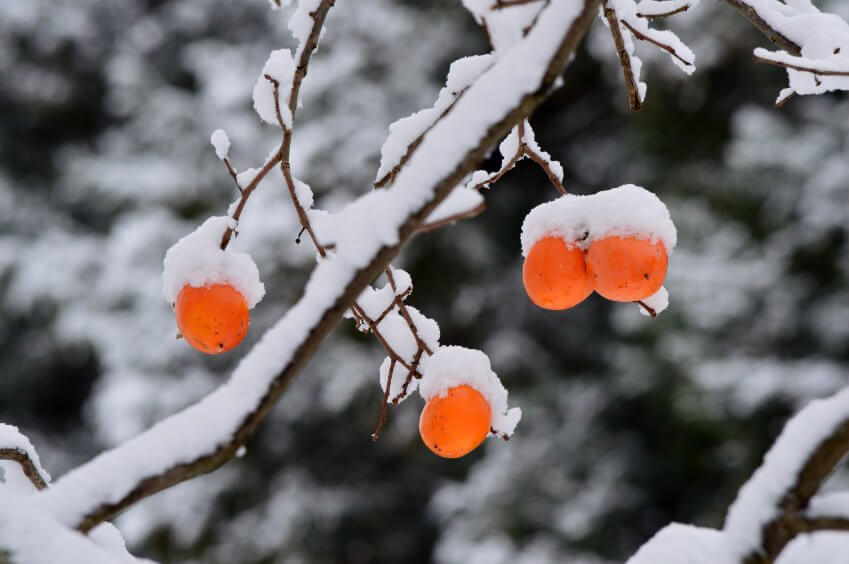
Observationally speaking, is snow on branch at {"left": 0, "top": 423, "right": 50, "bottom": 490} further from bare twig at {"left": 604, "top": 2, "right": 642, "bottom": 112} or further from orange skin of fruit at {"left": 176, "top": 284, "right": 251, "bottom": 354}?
bare twig at {"left": 604, "top": 2, "right": 642, "bottom": 112}

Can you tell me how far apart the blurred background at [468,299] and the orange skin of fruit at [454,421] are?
9.36 ft

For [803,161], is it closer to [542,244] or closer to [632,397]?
[632,397]

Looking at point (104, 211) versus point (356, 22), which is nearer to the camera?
point (356, 22)

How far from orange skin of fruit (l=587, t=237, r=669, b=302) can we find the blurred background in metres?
2.85

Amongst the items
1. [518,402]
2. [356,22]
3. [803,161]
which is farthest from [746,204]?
[356,22]

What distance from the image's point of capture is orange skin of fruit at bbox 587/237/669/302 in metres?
0.72

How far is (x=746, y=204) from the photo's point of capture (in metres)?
3.55

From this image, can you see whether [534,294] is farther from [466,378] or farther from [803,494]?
[803,494]

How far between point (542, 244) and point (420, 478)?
3.76 m

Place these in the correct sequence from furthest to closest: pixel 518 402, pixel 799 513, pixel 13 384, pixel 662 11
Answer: pixel 13 384 → pixel 518 402 → pixel 662 11 → pixel 799 513

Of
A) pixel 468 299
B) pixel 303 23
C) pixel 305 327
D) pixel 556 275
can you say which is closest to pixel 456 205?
pixel 305 327

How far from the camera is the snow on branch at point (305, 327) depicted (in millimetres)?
405

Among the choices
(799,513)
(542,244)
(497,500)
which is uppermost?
(542,244)

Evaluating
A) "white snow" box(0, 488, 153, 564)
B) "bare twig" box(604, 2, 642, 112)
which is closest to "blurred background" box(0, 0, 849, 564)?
"bare twig" box(604, 2, 642, 112)
